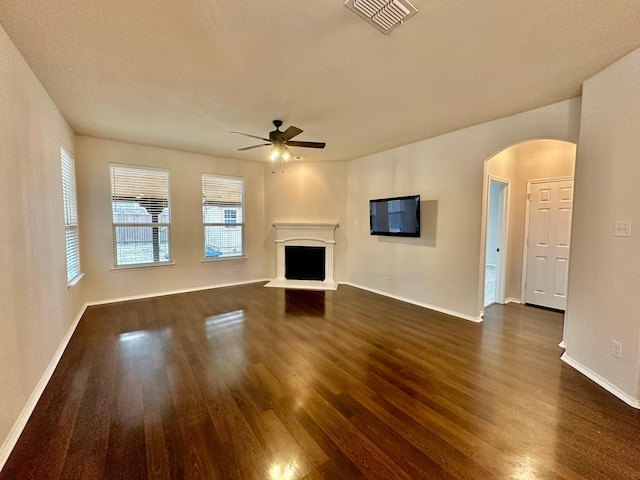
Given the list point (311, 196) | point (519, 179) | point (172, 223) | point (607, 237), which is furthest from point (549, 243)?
point (172, 223)

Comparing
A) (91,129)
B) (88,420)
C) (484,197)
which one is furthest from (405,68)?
(91,129)

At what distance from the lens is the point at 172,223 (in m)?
5.23

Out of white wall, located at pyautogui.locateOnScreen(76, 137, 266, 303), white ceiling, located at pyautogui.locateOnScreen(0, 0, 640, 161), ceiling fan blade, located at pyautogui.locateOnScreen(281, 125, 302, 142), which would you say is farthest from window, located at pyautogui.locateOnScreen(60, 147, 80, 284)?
ceiling fan blade, located at pyautogui.locateOnScreen(281, 125, 302, 142)

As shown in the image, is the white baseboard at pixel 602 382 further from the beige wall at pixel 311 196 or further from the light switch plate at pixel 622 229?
the beige wall at pixel 311 196

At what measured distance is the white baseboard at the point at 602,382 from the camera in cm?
214

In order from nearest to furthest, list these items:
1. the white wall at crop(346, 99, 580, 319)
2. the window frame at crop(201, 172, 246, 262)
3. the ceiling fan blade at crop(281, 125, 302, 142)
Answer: the ceiling fan blade at crop(281, 125, 302, 142) < the white wall at crop(346, 99, 580, 319) < the window frame at crop(201, 172, 246, 262)

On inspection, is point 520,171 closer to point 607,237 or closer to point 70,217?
point 607,237

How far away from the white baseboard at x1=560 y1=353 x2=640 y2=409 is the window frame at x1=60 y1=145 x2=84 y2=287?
5624 mm

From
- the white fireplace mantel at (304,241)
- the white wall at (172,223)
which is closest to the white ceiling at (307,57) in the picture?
the white wall at (172,223)

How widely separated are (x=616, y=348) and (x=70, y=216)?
20.3 feet

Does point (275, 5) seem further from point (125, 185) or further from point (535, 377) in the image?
point (125, 185)

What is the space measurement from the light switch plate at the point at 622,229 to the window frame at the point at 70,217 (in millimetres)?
5684

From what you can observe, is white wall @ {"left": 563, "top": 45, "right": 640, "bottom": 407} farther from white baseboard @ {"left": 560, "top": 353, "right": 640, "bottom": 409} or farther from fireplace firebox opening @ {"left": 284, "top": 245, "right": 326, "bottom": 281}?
fireplace firebox opening @ {"left": 284, "top": 245, "right": 326, "bottom": 281}

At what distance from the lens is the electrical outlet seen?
2265 millimetres
